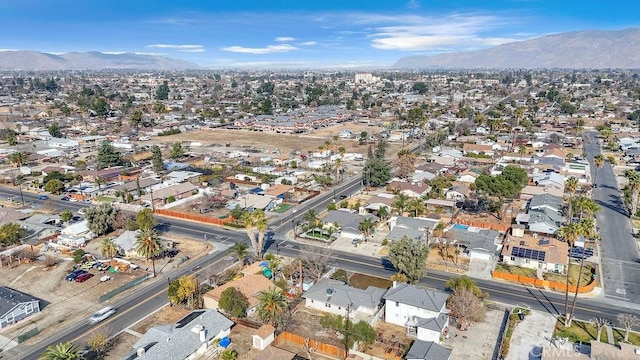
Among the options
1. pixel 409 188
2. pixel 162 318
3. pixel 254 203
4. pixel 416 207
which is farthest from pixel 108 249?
pixel 409 188

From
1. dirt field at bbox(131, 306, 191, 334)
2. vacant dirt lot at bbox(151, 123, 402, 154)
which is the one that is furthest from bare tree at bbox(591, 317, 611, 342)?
vacant dirt lot at bbox(151, 123, 402, 154)

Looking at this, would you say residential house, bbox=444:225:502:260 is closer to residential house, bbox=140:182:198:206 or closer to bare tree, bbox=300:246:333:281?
bare tree, bbox=300:246:333:281

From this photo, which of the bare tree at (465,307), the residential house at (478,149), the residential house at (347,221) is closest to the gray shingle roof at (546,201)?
the residential house at (347,221)

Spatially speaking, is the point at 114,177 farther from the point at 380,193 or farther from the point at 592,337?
the point at 592,337

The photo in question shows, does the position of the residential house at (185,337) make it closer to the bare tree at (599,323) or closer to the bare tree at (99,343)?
the bare tree at (99,343)

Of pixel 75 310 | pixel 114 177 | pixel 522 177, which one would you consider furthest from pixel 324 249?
pixel 114 177

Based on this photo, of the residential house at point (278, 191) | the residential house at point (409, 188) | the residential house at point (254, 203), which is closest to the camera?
the residential house at point (254, 203)

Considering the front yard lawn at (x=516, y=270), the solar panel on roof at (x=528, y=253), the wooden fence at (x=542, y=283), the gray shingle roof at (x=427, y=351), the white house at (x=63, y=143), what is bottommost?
the front yard lawn at (x=516, y=270)
